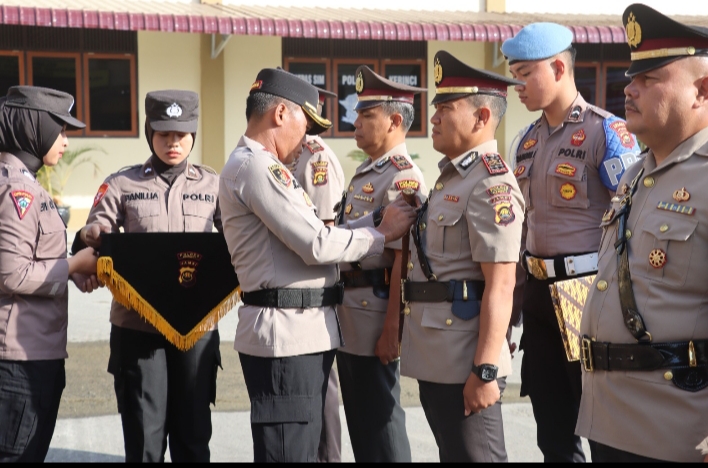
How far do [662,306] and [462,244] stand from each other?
3.01 ft

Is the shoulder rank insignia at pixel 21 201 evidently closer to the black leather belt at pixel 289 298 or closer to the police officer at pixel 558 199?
Result: the black leather belt at pixel 289 298

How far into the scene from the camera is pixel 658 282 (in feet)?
7.21

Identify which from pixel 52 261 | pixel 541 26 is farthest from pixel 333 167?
pixel 52 261

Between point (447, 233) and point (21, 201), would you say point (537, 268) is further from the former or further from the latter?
point (21, 201)

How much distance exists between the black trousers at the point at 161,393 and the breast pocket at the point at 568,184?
5.37ft

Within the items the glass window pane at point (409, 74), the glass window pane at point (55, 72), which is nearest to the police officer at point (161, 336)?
the glass window pane at point (55, 72)

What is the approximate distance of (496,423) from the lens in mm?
2943

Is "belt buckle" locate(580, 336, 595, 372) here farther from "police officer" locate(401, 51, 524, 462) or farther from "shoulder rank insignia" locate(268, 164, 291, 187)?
"shoulder rank insignia" locate(268, 164, 291, 187)

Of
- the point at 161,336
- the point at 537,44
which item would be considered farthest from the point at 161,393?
the point at 537,44

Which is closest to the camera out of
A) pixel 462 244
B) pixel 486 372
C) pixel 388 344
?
pixel 486 372

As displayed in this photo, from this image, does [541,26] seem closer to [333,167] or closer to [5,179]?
[333,167]

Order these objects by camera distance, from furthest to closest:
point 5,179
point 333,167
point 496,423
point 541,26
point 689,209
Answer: point 333,167, point 541,26, point 5,179, point 496,423, point 689,209

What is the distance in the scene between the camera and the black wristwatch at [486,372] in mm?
2852

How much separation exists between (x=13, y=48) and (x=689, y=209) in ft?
44.9
